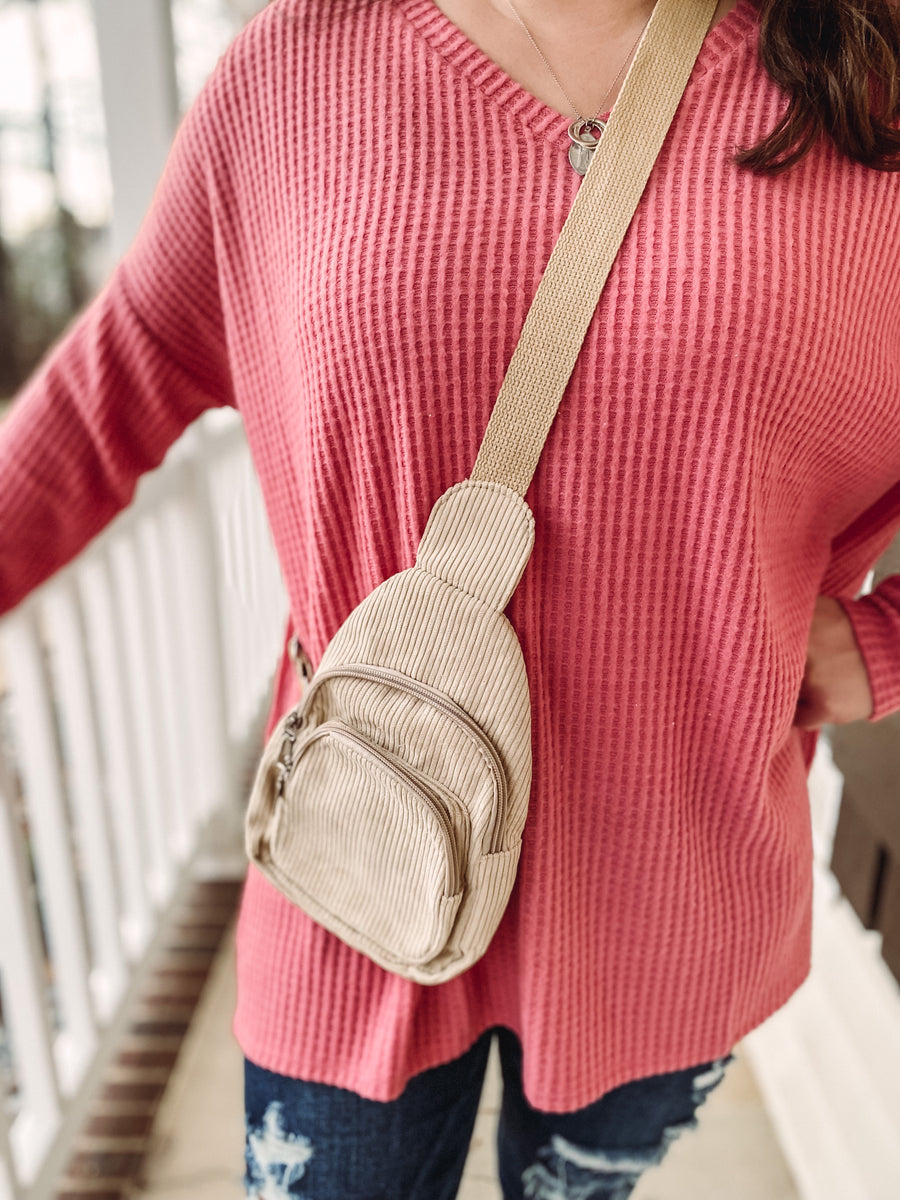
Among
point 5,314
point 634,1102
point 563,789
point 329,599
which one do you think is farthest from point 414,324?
point 5,314

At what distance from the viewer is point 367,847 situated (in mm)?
589

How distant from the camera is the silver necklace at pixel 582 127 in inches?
21.3

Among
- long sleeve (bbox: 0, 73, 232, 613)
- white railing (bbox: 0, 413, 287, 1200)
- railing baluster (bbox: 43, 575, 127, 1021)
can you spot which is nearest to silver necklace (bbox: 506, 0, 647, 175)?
long sleeve (bbox: 0, 73, 232, 613)

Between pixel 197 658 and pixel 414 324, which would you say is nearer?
pixel 414 324

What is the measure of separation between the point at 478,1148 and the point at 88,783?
763 mm

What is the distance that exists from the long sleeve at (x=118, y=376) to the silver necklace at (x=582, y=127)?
0.22 meters

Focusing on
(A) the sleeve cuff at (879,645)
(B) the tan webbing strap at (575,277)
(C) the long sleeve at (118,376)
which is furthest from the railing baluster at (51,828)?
(A) the sleeve cuff at (879,645)

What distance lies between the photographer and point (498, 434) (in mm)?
524

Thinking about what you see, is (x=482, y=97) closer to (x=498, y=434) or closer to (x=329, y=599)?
(x=498, y=434)

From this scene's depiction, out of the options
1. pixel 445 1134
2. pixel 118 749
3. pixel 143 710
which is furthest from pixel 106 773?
pixel 445 1134

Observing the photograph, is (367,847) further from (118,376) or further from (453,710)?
(118,376)

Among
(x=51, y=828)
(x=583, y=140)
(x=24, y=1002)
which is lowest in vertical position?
(x=24, y=1002)

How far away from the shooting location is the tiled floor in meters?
1.33

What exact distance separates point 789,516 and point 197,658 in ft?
4.47
